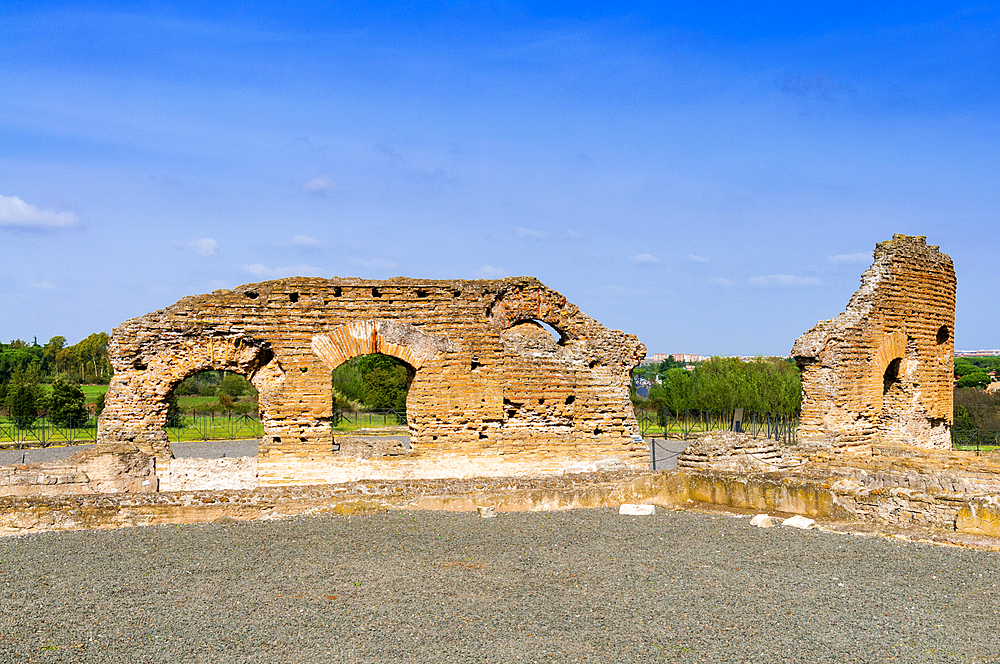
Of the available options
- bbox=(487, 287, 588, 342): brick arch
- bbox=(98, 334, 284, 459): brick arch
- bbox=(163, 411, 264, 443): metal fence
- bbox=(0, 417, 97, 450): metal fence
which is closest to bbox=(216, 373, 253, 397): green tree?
bbox=(163, 411, 264, 443): metal fence

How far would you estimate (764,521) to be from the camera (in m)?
8.31

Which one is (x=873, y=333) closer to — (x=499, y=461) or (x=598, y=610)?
(x=499, y=461)

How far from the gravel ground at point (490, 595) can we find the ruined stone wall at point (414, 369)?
2.99 m

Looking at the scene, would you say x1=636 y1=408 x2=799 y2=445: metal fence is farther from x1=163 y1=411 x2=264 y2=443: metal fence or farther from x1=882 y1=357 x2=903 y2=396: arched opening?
x1=163 y1=411 x2=264 y2=443: metal fence

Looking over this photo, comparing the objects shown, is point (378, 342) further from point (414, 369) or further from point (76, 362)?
point (76, 362)

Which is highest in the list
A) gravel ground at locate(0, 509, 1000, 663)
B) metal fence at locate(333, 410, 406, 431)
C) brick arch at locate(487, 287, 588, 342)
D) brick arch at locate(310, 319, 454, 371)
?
brick arch at locate(487, 287, 588, 342)

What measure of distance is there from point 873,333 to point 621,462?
5.21 m

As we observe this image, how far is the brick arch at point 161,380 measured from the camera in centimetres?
1091

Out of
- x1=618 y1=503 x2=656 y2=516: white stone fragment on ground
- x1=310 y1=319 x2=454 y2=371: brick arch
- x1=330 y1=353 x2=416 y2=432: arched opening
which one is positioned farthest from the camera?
x1=330 y1=353 x2=416 y2=432: arched opening

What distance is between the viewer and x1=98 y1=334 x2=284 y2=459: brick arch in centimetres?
1091

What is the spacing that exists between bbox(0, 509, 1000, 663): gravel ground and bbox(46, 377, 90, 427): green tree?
73.7 ft

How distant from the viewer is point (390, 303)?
1138 cm

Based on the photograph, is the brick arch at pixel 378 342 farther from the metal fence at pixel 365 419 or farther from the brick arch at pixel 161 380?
the metal fence at pixel 365 419

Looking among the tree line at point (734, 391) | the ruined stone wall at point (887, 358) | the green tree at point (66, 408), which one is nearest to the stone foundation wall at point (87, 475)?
the ruined stone wall at point (887, 358)
